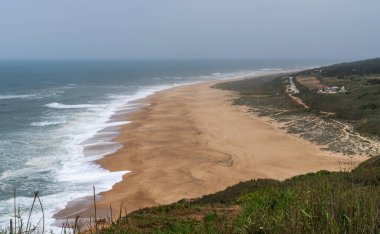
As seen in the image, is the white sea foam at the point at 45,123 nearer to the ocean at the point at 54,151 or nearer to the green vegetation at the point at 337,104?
the ocean at the point at 54,151

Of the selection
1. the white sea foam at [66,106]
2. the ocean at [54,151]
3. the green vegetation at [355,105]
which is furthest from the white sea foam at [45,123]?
the green vegetation at [355,105]

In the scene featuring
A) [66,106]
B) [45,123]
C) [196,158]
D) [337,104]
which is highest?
[337,104]

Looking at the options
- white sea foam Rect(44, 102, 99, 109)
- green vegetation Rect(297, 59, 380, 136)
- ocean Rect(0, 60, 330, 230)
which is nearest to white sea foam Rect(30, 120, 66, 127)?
ocean Rect(0, 60, 330, 230)

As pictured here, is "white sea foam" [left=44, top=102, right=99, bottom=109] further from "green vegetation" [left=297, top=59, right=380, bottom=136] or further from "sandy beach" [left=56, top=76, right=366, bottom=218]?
"green vegetation" [left=297, top=59, right=380, bottom=136]

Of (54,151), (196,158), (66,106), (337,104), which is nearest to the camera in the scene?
(196,158)

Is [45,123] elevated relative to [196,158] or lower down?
elevated

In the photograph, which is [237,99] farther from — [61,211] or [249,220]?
[249,220]

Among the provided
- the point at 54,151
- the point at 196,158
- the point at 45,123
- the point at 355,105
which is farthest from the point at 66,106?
the point at 355,105

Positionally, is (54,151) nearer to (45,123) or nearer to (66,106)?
(45,123)

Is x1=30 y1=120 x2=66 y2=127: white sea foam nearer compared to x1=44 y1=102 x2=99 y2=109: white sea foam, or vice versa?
→ x1=30 y1=120 x2=66 y2=127: white sea foam

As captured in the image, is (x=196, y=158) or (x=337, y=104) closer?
(x=196, y=158)
